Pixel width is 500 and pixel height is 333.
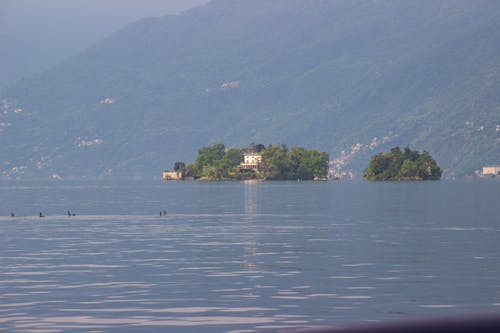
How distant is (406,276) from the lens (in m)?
55.5

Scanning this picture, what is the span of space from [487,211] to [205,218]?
1466 inches

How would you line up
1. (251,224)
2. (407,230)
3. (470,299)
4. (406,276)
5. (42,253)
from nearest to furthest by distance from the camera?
(470,299), (406,276), (42,253), (407,230), (251,224)

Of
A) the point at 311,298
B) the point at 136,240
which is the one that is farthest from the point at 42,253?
the point at 311,298

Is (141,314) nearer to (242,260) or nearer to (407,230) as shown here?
(242,260)

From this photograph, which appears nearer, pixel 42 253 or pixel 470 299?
pixel 470 299

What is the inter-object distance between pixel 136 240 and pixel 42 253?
1480 centimetres

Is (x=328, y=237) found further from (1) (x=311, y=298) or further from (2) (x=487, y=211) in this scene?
(2) (x=487, y=211)

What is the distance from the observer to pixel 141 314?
4106 centimetres

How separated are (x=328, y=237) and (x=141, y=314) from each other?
4977cm

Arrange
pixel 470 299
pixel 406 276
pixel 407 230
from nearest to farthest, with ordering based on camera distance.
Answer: pixel 470 299 < pixel 406 276 < pixel 407 230

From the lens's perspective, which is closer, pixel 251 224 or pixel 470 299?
pixel 470 299

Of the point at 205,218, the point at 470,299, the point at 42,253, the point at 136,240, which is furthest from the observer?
the point at 205,218

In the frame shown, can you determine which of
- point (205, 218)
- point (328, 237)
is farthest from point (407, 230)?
point (205, 218)

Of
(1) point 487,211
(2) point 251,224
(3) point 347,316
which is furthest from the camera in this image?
(1) point 487,211
